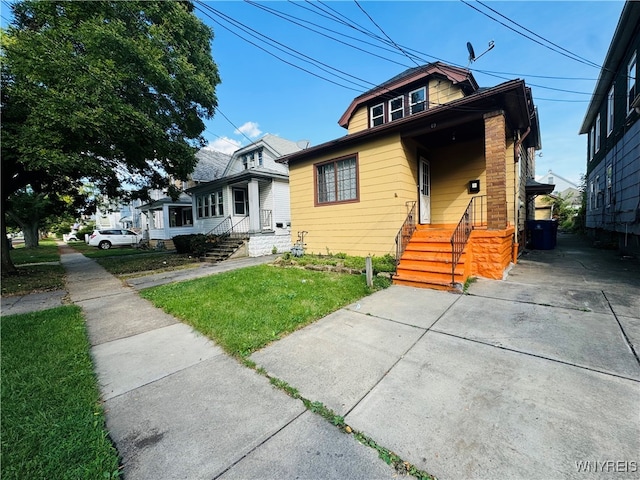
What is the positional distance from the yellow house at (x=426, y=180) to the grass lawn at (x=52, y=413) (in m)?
5.20

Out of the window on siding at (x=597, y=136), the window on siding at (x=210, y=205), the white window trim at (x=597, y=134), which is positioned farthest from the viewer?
the window on siding at (x=210, y=205)

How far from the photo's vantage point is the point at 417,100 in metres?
9.14

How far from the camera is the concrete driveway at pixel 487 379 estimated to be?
5.14ft

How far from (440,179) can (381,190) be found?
8.36ft

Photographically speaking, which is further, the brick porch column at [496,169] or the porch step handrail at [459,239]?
the brick porch column at [496,169]

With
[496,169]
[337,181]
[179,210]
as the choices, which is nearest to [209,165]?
[179,210]

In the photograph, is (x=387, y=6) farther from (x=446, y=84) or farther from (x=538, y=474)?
(x=538, y=474)

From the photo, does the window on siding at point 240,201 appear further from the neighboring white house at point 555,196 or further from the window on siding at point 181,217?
the neighboring white house at point 555,196

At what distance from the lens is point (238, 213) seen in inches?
563

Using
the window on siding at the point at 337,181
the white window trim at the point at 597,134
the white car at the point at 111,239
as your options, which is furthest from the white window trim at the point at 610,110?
the white car at the point at 111,239

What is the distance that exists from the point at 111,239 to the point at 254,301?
22.3 metres

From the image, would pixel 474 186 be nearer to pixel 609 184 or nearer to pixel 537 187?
pixel 537 187

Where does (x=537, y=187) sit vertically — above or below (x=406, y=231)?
above

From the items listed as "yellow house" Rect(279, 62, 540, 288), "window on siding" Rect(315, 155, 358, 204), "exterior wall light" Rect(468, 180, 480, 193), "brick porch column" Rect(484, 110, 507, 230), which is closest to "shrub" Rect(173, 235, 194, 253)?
"yellow house" Rect(279, 62, 540, 288)
